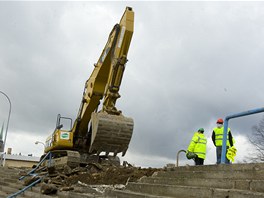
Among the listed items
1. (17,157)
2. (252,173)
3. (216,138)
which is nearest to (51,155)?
(216,138)

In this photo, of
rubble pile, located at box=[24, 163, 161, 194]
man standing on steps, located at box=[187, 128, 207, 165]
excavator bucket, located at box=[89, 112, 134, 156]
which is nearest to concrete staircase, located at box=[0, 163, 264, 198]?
rubble pile, located at box=[24, 163, 161, 194]

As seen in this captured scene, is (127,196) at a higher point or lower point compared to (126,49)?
lower

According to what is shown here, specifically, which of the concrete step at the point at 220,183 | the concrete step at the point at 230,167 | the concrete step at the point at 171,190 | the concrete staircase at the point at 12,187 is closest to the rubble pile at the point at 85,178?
the concrete staircase at the point at 12,187

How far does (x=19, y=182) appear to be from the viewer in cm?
1248

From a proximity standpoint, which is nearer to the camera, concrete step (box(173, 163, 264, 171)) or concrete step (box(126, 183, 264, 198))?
concrete step (box(126, 183, 264, 198))

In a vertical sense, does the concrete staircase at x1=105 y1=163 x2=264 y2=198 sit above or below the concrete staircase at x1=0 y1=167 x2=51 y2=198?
above

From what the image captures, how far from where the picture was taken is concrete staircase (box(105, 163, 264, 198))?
193 inches

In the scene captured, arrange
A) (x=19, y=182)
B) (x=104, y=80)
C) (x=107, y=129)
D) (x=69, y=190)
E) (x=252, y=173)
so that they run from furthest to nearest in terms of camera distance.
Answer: (x=104, y=80) < (x=19, y=182) < (x=107, y=129) < (x=69, y=190) < (x=252, y=173)

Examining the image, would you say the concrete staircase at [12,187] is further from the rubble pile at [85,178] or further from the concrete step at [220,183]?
the concrete step at [220,183]

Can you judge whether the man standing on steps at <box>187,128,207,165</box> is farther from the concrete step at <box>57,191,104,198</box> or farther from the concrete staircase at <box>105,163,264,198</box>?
Result: the concrete step at <box>57,191,104,198</box>

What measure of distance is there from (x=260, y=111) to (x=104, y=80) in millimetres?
8847

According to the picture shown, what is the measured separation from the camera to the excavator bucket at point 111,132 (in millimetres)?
11453

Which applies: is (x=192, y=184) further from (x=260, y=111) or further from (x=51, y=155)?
(x=51, y=155)

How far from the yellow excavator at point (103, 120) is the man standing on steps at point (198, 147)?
2.92 meters
